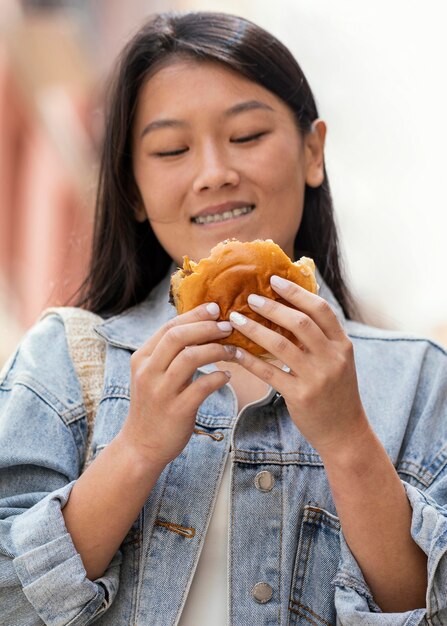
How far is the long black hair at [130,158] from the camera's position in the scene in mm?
2421

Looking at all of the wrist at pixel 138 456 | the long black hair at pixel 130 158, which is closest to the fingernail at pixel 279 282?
the wrist at pixel 138 456

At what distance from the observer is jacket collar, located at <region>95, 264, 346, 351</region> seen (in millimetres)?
2287

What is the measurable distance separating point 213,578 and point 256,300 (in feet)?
2.02

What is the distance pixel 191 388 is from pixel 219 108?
82cm

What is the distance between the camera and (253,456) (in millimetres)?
2020

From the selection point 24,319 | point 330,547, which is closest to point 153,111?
point 330,547

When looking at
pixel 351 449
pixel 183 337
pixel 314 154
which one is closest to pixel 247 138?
pixel 314 154

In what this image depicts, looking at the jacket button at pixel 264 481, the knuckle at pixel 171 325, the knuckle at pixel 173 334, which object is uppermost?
the knuckle at pixel 171 325

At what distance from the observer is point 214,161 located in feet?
7.30

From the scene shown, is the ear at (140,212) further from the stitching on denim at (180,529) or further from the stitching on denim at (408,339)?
the stitching on denim at (180,529)

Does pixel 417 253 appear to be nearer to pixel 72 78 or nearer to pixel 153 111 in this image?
pixel 72 78

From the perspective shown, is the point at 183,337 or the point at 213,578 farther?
the point at 213,578

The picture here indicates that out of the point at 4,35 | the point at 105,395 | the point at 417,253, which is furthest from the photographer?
the point at 4,35

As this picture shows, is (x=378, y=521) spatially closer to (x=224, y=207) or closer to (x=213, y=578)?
(x=213, y=578)
